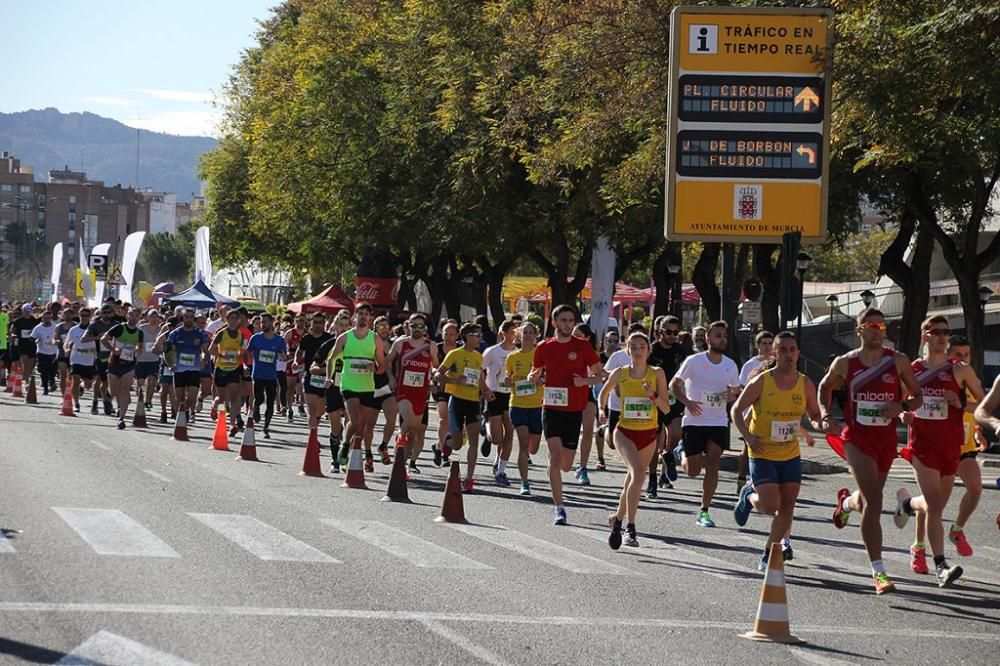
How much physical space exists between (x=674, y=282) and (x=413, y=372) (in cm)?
2377

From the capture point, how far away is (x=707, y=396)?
15391 millimetres

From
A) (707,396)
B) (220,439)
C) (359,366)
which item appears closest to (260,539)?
(707,396)

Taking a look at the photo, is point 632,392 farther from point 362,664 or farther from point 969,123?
point 969,123

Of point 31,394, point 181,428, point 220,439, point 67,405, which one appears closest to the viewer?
point 220,439

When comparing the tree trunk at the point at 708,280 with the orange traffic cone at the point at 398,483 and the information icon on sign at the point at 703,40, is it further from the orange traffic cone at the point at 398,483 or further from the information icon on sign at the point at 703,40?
the orange traffic cone at the point at 398,483

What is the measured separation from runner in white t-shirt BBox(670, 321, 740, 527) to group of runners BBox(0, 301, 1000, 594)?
0.07 ft

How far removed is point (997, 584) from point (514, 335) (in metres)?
7.81

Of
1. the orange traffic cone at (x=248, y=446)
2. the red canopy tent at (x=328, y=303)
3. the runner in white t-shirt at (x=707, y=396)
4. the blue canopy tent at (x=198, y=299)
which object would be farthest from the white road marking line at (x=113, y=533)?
the red canopy tent at (x=328, y=303)

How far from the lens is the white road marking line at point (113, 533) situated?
11.4 metres

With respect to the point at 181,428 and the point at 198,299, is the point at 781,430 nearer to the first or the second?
the point at 181,428

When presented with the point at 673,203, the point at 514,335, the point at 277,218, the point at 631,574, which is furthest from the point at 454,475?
the point at 277,218

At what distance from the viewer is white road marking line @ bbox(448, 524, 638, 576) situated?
11516 mm

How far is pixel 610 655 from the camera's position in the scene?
819cm

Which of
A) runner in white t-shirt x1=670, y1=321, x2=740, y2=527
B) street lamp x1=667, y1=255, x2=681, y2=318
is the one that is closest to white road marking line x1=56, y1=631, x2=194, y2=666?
runner in white t-shirt x1=670, y1=321, x2=740, y2=527
